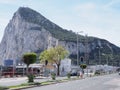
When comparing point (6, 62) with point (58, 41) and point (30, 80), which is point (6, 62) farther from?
point (58, 41)

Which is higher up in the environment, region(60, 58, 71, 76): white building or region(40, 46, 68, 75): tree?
region(40, 46, 68, 75): tree

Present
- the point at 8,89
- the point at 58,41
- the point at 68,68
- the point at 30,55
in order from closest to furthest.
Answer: the point at 8,89 → the point at 30,55 → the point at 68,68 → the point at 58,41

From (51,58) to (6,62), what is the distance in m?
21.7

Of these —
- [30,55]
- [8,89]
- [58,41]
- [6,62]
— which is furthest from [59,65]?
[58,41]

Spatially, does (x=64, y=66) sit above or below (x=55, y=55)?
below

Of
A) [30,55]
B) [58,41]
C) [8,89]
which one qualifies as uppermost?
[58,41]

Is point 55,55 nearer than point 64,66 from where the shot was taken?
No

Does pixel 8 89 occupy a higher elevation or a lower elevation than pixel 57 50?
lower

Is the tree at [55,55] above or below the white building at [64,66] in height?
above

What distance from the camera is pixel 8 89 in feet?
109

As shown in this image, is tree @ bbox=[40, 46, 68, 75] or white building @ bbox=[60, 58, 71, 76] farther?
tree @ bbox=[40, 46, 68, 75]

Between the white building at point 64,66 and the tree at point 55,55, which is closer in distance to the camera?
the white building at point 64,66

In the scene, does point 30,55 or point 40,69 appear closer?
point 30,55

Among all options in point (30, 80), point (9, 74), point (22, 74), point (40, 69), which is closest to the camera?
point (30, 80)
